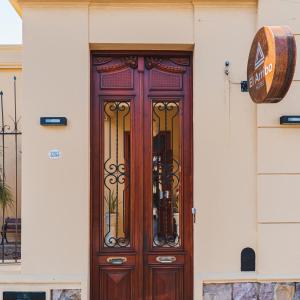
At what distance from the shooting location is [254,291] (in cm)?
441

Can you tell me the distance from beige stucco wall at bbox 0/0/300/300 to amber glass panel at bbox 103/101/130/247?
0.32m

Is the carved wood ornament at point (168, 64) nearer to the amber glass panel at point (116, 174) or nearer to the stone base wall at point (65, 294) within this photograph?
the amber glass panel at point (116, 174)

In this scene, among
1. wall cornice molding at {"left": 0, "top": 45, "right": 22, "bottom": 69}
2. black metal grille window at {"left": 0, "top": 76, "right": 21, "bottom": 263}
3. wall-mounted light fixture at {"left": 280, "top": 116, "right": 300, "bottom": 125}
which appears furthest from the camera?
wall cornice molding at {"left": 0, "top": 45, "right": 22, "bottom": 69}

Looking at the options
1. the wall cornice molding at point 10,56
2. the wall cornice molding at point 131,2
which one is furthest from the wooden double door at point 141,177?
the wall cornice molding at point 10,56

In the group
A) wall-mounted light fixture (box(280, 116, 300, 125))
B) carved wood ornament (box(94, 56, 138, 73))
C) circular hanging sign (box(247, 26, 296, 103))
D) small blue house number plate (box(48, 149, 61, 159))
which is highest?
carved wood ornament (box(94, 56, 138, 73))

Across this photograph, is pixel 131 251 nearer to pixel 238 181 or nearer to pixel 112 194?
pixel 112 194

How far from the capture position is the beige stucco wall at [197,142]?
441cm

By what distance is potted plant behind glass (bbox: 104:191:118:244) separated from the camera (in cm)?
465

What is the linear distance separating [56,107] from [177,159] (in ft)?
5.15

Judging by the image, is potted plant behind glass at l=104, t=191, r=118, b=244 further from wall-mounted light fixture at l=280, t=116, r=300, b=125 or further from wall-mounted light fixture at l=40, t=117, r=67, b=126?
wall-mounted light fixture at l=280, t=116, r=300, b=125

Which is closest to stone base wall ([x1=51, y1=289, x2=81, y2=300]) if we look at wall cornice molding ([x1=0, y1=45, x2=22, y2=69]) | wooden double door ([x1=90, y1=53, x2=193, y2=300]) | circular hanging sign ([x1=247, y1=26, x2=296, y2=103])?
wooden double door ([x1=90, y1=53, x2=193, y2=300])

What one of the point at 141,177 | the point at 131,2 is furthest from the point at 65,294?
the point at 131,2

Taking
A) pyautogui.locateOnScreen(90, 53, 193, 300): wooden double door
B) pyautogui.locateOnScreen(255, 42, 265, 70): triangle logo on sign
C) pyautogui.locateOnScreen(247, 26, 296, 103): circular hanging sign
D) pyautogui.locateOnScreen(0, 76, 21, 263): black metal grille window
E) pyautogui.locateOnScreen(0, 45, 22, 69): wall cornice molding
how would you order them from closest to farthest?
1. pyautogui.locateOnScreen(247, 26, 296, 103): circular hanging sign
2. pyautogui.locateOnScreen(255, 42, 265, 70): triangle logo on sign
3. pyautogui.locateOnScreen(90, 53, 193, 300): wooden double door
4. pyautogui.locateOnScreen(0, 76, 21, 263): black metal grille window
5. pyautogui.locateOnScreen(0, 45, 22, 69): wall cornice molding

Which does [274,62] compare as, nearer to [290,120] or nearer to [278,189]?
[290,120]
